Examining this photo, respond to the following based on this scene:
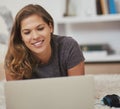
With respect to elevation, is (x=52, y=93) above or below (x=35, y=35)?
below

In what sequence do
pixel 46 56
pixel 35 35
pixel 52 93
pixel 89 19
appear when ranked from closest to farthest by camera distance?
pixel 52 93, pixel 35 35, pixel 46 56, pixel 89 19

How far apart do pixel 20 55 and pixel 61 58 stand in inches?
6.2

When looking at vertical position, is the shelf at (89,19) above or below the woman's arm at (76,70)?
above

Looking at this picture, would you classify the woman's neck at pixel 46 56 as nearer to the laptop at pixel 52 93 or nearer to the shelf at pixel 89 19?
the laptop at pixel 52 93

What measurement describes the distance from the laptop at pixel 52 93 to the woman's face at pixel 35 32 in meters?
0.29

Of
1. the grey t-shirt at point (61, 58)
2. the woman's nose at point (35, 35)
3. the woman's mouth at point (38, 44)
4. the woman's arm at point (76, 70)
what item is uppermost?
the woman's nose at point (35, 35)

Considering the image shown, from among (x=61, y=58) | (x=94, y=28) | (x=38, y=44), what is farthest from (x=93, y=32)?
(x=38, y=44)

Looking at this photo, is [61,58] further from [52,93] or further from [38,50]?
→ [52,93]

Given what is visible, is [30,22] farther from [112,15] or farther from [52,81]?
[112,15]

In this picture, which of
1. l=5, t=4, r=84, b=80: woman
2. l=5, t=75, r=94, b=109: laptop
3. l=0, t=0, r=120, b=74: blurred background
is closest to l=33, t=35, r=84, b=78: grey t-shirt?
l=5, t=4, r=84, b=80: woman

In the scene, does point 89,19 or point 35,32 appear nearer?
point 35,32

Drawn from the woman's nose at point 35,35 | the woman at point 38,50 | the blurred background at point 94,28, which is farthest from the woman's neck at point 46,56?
the blurred background at point 94,28

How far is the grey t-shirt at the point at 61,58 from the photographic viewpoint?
1.12m

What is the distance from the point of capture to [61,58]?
1.14m
